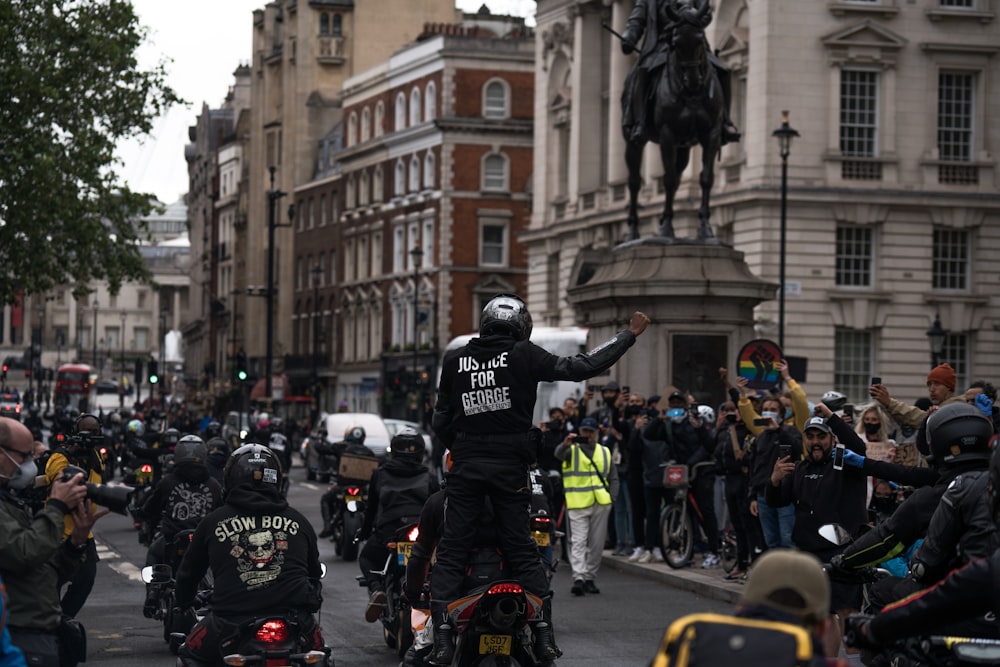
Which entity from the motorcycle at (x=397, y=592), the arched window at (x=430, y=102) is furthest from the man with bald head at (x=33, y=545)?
the arched window at (x=430, y=102)

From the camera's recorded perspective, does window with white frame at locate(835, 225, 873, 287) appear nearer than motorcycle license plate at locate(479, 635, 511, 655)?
No

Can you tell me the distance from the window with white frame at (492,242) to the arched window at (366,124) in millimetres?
10485

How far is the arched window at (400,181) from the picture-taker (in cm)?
8556

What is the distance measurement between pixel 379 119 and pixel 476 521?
78.8 meters

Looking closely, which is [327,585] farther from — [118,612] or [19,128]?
[19,128]

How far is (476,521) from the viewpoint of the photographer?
1075 centimetres

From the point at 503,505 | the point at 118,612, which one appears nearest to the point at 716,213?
the point at 118,612

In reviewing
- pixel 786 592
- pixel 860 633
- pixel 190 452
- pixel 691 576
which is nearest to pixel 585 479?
pixel 691 576

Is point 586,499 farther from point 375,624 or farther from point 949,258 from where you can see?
point 949,258

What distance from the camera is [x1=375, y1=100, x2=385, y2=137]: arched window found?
3472 inches

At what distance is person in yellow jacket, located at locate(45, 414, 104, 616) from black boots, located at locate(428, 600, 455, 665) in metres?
1.88

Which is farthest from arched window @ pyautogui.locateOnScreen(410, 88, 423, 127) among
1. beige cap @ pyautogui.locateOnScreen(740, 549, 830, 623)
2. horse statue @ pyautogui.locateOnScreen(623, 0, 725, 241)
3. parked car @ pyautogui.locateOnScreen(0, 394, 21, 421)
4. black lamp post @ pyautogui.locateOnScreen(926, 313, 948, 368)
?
beige cap @ pyautogui.locateOnScreen(740, 549, 830, 623)

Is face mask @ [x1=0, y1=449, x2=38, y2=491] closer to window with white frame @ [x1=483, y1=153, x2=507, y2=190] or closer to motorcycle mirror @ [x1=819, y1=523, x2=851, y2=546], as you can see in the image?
motorcycle mirror @ [x1=819, y1=523, x2=851, y2=546]

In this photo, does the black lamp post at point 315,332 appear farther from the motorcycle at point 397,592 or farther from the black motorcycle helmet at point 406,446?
the motorcycle at point 397,592
